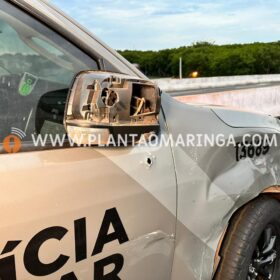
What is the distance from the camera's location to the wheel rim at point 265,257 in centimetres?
284

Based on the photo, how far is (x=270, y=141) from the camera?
284 centimetres

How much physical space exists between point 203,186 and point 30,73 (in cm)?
101

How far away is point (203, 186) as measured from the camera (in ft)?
7.50

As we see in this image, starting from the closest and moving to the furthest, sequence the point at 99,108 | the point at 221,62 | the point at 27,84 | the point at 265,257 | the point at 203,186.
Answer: the point at 99,108, the point at 27,84, the point at 203,186, the point at 265,257, the point at 221,62

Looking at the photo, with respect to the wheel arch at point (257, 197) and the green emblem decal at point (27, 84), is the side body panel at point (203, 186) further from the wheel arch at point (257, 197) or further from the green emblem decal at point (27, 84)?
the green emblem decal at point (27, 84)

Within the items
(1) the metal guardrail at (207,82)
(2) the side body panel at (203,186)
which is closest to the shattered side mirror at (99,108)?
(2) the side body panel at (203,186)

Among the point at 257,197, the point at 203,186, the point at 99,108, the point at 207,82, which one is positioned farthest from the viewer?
the point at 207,82

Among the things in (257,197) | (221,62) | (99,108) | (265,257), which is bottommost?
(265,257)

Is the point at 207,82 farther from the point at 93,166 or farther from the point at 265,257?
the point at 93,166

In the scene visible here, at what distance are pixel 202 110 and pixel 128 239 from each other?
0.88 meters

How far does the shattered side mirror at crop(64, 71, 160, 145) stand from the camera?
1658 mm

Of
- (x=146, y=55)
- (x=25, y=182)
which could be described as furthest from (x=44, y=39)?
(x=146, y=55)

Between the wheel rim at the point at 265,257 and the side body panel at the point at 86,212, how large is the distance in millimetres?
920

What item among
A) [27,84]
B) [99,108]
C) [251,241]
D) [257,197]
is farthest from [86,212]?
[257,197]
